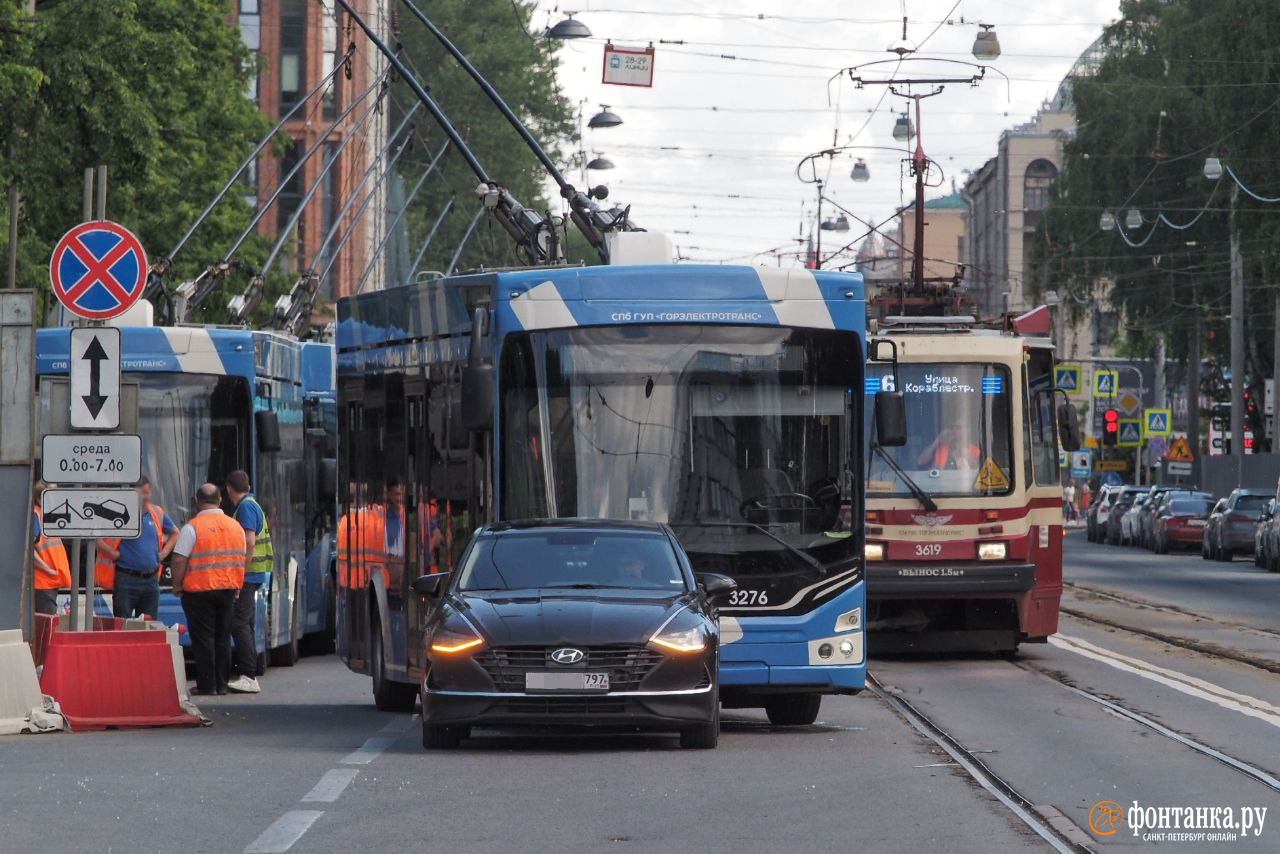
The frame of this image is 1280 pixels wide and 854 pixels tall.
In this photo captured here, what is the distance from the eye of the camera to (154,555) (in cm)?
1905

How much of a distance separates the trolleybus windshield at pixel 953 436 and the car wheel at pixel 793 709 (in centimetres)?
669

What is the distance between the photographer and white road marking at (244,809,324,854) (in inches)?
376

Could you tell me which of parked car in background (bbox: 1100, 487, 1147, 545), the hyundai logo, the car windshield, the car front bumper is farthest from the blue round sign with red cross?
parked car in background (bbox: 1100, 487, 1147, 545)

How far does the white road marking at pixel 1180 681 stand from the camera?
54.1ft

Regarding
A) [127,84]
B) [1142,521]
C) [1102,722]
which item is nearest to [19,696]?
[1102,722]

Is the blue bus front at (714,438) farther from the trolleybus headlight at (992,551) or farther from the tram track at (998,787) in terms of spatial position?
the trolleybus headlight at (992,551)

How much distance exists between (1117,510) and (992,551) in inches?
1934

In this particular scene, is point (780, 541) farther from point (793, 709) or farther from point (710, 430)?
point (793, 709)

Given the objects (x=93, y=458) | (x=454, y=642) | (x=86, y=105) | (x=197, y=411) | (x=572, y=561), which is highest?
(x=86, y=105)

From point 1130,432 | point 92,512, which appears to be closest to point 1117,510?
point 1130,432

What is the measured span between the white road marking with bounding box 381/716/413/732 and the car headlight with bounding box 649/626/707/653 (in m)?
2.60

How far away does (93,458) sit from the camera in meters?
15.9

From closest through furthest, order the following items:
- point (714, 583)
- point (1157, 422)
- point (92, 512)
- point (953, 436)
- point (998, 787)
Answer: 1. point (998, 787)
2. point (714, 583)
3. point (92, 512)
4. point (953, 436)
5. point (1157, 422)

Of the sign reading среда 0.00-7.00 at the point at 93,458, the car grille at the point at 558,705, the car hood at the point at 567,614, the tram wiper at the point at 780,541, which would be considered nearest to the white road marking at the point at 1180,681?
the tram wiper at the point at 780,541
